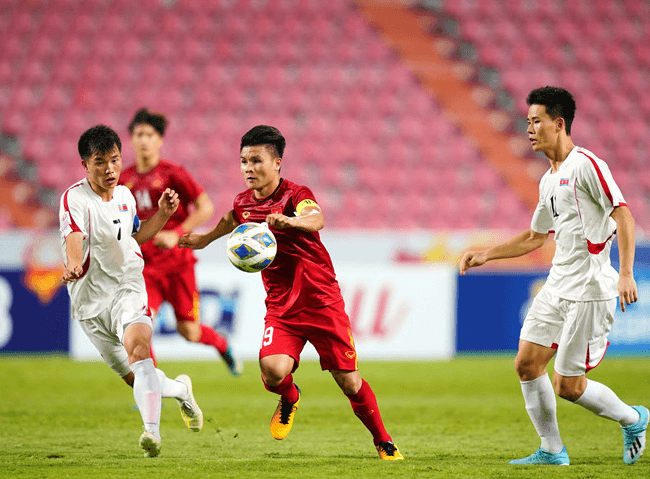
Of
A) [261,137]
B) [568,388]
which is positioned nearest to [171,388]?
[261,137]

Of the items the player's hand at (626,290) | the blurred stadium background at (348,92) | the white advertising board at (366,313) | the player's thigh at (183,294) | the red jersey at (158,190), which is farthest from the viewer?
the blurred stadium background at (348,92)

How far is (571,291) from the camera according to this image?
14.2 feet

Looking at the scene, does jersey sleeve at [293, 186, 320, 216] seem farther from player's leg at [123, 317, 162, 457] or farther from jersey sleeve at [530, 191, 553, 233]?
jersey sleeve at [530, 191, 553, 233]

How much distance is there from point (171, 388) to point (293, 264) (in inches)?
42.8

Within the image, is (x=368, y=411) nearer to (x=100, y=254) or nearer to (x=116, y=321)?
(x=116, y=321)

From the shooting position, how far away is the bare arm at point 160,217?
4773 millimetres

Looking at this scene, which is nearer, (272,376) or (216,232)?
(272,376)

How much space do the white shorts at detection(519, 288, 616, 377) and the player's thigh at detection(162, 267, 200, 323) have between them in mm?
3351

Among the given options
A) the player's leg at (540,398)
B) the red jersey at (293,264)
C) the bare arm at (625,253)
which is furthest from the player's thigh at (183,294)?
the bare arm at (625,253)

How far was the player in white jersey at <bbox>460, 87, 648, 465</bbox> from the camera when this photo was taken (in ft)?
14.1

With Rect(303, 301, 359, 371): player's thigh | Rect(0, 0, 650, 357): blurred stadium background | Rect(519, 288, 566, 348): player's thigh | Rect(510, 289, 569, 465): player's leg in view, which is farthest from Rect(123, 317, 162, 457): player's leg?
Rect(0, 0, 650, 357): blurred stadium background

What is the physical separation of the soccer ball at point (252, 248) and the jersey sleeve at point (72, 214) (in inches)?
36.0

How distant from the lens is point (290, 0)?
16.0m

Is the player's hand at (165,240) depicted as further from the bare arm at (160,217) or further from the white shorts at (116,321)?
the white shorts at (116,321)
